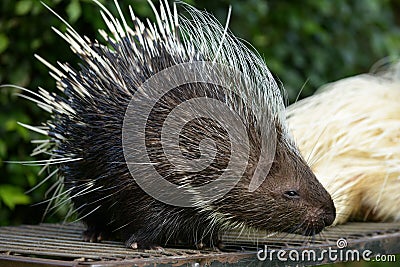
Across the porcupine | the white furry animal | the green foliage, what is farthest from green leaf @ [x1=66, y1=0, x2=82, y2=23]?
the white furry animal

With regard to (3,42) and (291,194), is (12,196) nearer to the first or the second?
(3,42)

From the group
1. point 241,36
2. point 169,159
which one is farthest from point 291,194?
point 241,36

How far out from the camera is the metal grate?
1961 millimetres

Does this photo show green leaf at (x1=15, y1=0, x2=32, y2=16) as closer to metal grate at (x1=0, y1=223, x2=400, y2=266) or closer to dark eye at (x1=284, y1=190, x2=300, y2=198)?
metal grate at (x1=0, y1=223, x2=400, y2=266)

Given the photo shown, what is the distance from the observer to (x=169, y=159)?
7.02 ft

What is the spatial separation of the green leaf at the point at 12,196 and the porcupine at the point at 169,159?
1100 millimetres

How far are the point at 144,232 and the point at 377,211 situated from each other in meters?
1.29

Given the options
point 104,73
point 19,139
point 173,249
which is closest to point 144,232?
point 173,249

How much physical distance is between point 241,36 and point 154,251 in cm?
241

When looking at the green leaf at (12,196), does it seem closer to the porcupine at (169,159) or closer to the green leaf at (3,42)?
the green leaf at (3,42)

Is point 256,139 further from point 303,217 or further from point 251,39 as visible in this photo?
point 251,39

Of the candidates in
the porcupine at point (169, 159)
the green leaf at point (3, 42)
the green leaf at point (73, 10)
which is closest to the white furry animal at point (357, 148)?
the porcupine at point (169, 159)

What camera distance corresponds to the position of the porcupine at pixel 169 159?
2.15m

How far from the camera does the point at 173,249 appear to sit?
2.23 m
